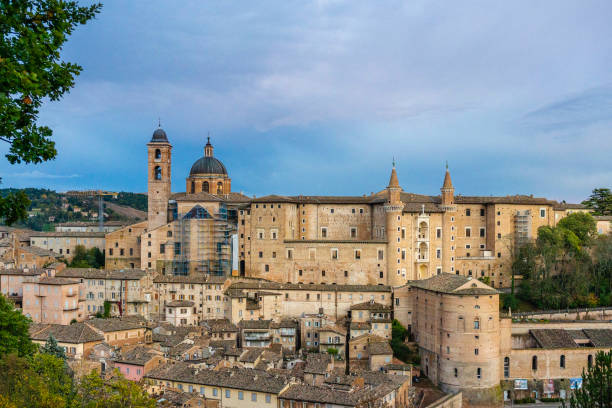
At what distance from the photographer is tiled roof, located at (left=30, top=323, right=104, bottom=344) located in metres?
39.3

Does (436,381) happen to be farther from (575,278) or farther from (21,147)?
(21,147)

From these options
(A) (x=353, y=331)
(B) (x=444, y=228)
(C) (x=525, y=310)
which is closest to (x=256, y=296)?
(A) (x=353, y=331)

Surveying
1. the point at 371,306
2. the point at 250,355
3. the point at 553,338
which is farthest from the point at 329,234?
the point at 553,338

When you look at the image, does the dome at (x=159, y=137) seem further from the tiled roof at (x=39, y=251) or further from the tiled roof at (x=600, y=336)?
the tiled roof at (x=600, y=336)

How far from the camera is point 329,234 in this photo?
5941cm

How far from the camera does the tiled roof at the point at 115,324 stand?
42.3m

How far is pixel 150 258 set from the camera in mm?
56781

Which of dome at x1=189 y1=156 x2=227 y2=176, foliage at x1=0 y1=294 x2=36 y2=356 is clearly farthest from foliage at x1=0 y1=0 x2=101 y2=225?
dome at x1=189 y1=156 x2=227 y2=176

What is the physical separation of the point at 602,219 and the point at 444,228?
19607mm

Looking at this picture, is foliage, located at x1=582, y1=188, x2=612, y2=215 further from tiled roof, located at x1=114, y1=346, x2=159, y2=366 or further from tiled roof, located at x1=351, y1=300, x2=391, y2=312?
tiled roof, located at x1=114, y1=346, x2=159, y2=366

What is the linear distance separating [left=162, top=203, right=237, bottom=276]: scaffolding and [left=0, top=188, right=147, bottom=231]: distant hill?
36.3 m

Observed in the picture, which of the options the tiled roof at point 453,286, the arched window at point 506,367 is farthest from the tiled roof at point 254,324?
the arched window at point 506,367

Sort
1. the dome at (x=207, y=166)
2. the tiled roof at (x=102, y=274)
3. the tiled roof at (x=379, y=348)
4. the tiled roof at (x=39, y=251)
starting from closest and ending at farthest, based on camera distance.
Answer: the tiled roof at (x=379, y=348) → the tiled roof at (x=102, y=274) → the tiled roof at (x=39, y=251) → the dome at (x=207, y=166)

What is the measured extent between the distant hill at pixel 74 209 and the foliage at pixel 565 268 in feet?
201
